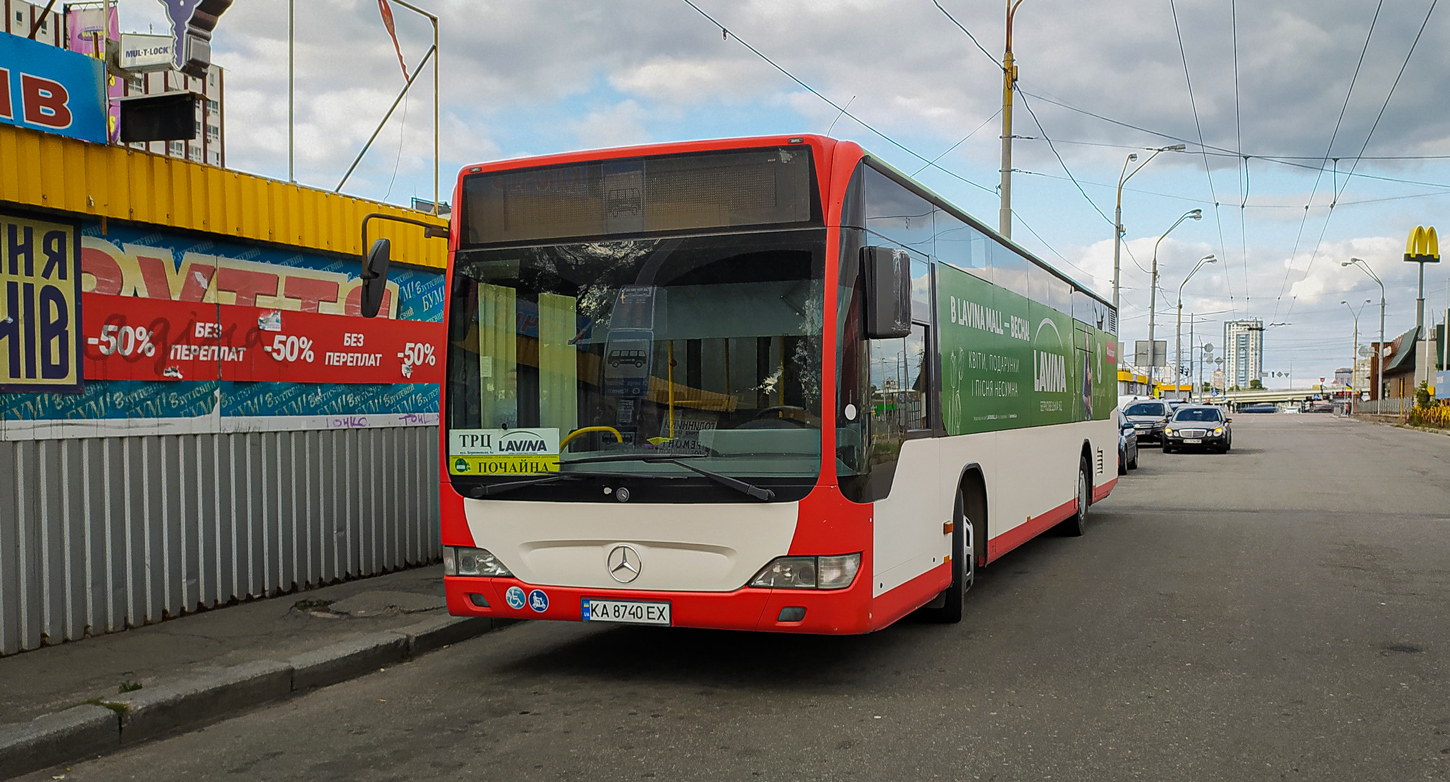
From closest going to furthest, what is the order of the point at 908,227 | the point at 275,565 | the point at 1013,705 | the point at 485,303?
the point at 1013,705 → the point at 485,303 → the point at 908,227 → the point at 275,565

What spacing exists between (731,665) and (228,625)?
10.9 feet

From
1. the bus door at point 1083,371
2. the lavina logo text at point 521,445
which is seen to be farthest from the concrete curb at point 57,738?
the bus door at point 1083,371

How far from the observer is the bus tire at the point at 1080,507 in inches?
522

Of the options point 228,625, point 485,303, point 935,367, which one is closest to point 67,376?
point 228,625

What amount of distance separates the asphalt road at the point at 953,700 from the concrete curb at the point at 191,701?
0.49ft

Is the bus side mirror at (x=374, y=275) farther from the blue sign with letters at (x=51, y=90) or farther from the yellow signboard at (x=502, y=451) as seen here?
the blue sign with letters at (x=51, y=90)

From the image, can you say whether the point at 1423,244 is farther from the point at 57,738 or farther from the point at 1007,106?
the point at 57,738

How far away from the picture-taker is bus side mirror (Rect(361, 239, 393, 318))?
6445mm

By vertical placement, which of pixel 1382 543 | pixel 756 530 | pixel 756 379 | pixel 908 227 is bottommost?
pixel 1382 543

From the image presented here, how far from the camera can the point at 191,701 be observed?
581cm

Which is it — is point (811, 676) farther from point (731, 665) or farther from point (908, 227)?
point (908, 227)

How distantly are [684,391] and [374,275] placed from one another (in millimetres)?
A: 1874

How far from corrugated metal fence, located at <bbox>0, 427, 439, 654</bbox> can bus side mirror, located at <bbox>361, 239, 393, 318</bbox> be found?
220 centimetres

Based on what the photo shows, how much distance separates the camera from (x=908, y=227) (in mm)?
7227
